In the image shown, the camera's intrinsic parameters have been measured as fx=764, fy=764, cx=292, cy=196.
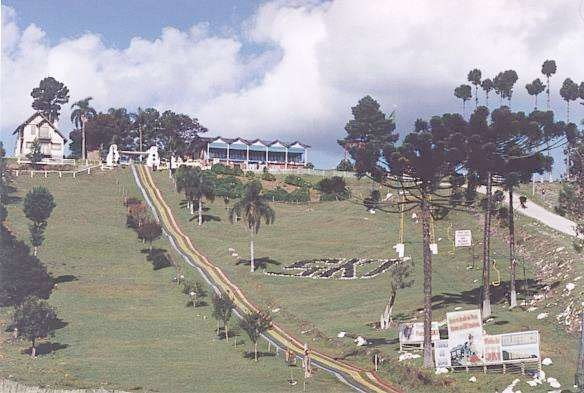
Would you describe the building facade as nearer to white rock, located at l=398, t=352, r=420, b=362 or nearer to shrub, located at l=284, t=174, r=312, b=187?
shrub, located at l=284, t=174, r=312, b=187

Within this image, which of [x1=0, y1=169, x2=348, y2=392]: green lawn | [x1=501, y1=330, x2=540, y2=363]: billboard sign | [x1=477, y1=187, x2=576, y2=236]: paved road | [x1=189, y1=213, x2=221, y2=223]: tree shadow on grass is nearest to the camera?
[x1=501, y1=330, x2=540, y2=363]: billboard sign

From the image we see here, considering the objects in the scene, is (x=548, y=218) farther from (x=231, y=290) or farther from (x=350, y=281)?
(x=231, y=290)

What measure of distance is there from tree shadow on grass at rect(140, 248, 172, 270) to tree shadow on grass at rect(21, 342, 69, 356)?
108ft

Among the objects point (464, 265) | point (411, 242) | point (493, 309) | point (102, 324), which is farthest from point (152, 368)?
point (411, 242)

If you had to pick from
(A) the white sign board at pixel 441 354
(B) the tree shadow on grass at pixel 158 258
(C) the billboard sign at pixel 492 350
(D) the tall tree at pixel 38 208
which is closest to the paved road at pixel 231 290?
(B) the tree shadow on grass at pixel 158 258

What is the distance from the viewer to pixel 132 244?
343ft

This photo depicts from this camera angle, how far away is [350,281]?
80.1 meters

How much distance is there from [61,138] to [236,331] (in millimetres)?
125038

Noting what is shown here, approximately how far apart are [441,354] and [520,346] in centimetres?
465

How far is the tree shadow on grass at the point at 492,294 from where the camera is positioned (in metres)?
61.5

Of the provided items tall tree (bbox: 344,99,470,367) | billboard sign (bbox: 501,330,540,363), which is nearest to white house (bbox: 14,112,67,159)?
tall tree (bbox: 344,99,470,367)

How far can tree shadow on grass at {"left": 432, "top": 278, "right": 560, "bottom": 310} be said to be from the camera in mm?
61531

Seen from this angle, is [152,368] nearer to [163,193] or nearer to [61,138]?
[163,193]

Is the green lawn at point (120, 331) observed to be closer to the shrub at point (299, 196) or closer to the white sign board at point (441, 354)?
the white sign board at point (441, 354)
